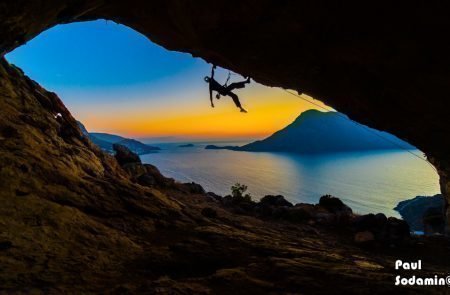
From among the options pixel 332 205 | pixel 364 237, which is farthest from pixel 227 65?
pixel 332 205

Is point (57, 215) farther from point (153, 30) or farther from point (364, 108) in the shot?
point (364, 108)

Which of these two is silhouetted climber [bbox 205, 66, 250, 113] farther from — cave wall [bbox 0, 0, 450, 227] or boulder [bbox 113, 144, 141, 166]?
boulder [bbox 113, 144, 141, 166]

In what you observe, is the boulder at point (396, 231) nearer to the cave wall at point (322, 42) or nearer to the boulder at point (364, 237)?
the boulder at point (364, 237)

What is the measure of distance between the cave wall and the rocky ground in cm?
463

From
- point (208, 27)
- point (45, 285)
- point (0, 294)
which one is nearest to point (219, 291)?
point (45, 285)

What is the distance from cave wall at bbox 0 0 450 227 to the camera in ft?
33.6

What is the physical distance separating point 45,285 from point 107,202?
5522mm

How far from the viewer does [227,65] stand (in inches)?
744

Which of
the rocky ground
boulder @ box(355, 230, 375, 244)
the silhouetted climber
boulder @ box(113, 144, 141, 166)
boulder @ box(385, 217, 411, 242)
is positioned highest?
the silhouetted climber

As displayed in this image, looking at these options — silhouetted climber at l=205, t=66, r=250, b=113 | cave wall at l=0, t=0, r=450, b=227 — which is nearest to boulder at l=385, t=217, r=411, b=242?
cave wall at l=0, t=0, r=450, b=227

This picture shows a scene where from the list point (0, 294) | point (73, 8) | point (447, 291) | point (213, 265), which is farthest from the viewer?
point (73, 8)

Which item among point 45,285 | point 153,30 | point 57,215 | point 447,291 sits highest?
point 153,30

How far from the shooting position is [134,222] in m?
10.8

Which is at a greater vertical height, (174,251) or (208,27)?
(208,27)
